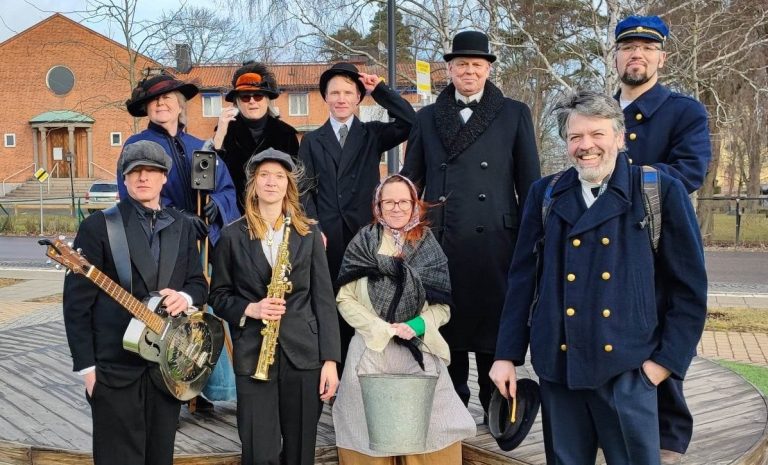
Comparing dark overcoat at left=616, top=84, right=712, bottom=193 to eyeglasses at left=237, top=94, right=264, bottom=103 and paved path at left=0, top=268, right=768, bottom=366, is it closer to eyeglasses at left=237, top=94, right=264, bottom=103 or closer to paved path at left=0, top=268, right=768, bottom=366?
eyeglasses at left=237, top=94, right=264, bottom=103

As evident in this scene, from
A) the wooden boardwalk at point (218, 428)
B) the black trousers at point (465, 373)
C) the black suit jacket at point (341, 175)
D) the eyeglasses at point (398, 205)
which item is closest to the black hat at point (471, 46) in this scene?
the black suit jacket at point (341, 175)

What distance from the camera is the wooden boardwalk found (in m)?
4.26

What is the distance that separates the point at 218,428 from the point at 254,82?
2216 millimetres

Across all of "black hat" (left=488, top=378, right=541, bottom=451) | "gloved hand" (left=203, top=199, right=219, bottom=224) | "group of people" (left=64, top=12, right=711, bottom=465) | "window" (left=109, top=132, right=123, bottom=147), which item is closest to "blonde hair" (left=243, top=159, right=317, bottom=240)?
"group of people" (left=64, top=12, right=711, bottom=465)

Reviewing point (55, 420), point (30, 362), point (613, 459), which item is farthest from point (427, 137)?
point (30, 362)

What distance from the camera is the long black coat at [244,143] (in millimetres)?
4781

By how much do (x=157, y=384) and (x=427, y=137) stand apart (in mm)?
2132

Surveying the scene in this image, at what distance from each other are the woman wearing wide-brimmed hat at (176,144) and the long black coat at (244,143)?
0.94 feet

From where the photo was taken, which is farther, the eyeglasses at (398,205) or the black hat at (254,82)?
the black hat at (254,82)

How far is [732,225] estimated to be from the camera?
25.2 m

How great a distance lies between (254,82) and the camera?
4660 millimetres

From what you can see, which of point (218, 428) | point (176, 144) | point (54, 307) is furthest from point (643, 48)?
point (54, 307)

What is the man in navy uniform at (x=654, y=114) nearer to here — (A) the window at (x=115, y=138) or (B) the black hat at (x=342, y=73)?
(B) the black hat at (x=342, y=73)

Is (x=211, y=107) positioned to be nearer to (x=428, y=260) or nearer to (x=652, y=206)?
(x=428, y=260)
